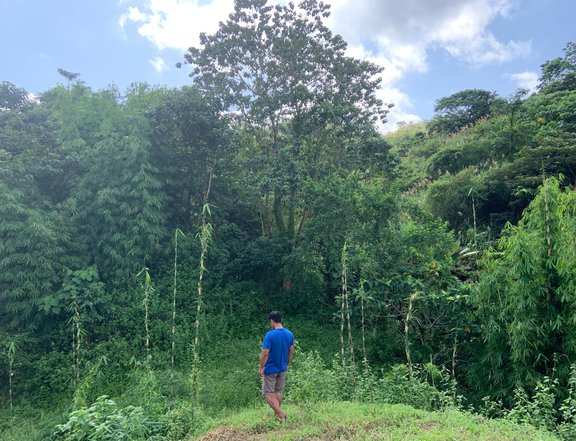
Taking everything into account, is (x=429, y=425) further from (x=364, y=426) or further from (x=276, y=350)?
(x=276, y=350)

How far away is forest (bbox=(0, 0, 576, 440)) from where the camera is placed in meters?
5.66

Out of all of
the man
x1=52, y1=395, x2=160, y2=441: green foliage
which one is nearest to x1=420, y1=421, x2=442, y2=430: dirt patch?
the man

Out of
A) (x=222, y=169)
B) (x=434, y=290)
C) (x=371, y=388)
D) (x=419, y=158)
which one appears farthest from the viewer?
(x=419, y=158)

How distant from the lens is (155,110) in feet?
36.5

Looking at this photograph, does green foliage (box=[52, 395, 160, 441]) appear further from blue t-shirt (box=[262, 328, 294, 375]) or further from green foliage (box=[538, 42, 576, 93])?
green foliage (box=[538, 42, 576, 93])

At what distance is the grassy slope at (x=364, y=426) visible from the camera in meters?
3.77

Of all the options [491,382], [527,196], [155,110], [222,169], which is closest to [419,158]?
[527,196]

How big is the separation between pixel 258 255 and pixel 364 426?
7.96 meters

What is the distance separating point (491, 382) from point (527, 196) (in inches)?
280

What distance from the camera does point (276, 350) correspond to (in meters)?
4.64

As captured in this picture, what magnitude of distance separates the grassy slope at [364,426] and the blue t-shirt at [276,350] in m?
0.60

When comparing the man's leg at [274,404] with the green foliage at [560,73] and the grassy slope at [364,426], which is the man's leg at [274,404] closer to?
the grassy slope at [364,426]

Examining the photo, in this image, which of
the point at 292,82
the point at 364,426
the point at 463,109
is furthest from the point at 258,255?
the point at 463,109

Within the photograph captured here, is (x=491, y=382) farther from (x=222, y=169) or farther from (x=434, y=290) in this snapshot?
(x=222, y=169)
